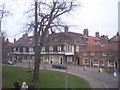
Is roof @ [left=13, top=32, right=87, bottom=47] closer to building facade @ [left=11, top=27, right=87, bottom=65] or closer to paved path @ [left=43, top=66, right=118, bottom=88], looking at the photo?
building facade @ [left=11, top=27, right=87, bottom=65]

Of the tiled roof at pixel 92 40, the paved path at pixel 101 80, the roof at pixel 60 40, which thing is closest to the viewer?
the paved path at pixel 101 80

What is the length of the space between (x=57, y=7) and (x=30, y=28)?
15.0 ft

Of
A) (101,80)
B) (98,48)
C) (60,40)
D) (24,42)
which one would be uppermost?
(24,42)

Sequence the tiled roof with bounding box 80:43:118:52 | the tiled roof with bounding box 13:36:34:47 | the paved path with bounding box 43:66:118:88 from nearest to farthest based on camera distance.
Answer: the paved path with bounding box 43:66:118:88 → the tiled roof with bounding box 80:43:118:52 → the tiled roof with bounding box 13:36:34:47

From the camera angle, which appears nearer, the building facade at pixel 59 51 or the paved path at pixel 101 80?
the paved path at pixel 101 80

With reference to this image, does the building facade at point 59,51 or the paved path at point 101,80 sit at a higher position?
the building facade at point 59,51

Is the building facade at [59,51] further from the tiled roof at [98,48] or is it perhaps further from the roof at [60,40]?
the tiled roof at [98,48]

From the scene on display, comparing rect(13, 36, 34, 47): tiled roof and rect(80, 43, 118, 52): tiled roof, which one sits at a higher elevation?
rect(13, 36, 34, 47): tiled roof

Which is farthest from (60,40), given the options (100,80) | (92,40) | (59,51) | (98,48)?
(92,40)

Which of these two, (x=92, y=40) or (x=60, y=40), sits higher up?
(x=92, y=40)

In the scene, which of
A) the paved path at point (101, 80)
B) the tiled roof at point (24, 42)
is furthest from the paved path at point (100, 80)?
the tiled roof at point (24, 42)

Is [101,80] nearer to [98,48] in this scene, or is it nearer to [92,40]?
[98,48]

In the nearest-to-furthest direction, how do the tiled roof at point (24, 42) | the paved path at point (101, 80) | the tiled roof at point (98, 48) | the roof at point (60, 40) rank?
the paved path at point (101, 80) → the roof at point (60, 40) → the tiled roof at point (98, 48) → the tiled roof at point (24, 42)

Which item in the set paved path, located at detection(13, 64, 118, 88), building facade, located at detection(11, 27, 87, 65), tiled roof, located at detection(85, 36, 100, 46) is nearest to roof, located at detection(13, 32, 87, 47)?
building facade, located at detection(11, 27, 87, 65)
